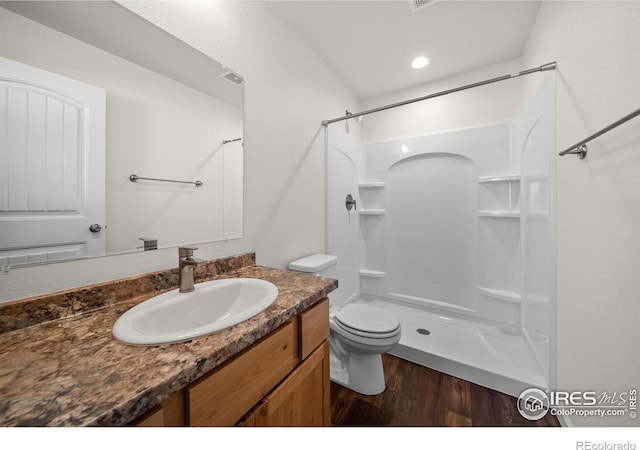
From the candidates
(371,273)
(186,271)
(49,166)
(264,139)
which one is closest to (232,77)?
(264,139)

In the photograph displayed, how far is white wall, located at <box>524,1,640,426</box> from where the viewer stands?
780 millimetres

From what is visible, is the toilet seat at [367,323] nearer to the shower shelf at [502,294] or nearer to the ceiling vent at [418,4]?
the shower shelf at [502,294]

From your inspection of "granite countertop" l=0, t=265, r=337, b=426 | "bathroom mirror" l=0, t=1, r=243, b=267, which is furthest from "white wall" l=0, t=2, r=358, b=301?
"granite countertop" l=0, t=265, r=337, b=426

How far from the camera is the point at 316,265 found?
5.26 ft

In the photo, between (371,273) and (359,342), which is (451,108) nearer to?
(371,273)

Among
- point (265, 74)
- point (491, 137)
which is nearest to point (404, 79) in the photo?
point (491, 137)

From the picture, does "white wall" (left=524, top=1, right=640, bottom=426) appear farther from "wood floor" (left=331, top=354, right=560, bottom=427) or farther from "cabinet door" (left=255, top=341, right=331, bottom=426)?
"cabinet door" (left=255, top=341, right=331, bottom=426)

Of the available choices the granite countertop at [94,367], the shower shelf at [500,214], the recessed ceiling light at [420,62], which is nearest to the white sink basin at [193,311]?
the granite countertop at [94,367]

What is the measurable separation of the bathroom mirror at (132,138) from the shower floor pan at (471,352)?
160 cm

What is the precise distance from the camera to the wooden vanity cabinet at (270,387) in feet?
1.65

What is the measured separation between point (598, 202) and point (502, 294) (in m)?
1.38

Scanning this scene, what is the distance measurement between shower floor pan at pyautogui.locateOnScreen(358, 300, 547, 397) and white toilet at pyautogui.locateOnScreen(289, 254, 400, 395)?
44 centimetres
